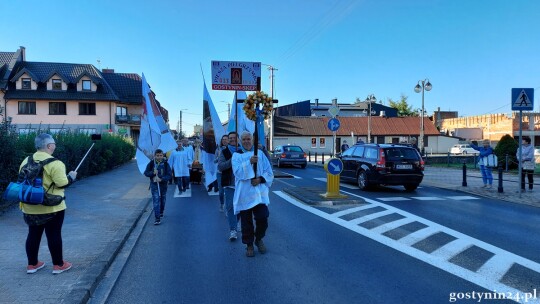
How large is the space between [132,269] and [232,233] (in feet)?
6.07

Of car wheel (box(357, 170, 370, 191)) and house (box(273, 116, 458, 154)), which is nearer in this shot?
car wheel (box(357, 170, 370, 191))

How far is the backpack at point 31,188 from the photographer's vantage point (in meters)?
4.78

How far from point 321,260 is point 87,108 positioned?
47.2 metres

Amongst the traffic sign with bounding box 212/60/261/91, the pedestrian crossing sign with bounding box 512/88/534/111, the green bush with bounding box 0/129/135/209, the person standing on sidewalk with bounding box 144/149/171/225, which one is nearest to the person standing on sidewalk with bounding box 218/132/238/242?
the person standing on sidewalk with bounding box 144/149/171/225

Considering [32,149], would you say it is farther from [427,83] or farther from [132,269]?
[427,83]

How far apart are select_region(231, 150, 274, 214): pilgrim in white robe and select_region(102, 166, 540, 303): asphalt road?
78cm

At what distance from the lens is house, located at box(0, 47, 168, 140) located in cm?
4506

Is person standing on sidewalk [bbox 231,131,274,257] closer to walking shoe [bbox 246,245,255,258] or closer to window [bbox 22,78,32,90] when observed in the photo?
walking shoe [bbox 246,245,255,258]

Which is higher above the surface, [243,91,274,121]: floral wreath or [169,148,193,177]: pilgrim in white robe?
[243,91,274,121]: floral wreath

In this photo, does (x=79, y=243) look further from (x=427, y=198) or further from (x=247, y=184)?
(x=427, y=198)

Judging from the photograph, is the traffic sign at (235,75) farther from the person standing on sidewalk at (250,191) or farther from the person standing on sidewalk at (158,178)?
the person standing on sidewalk at (250,191)

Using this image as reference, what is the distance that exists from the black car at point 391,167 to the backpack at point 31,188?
10235mm

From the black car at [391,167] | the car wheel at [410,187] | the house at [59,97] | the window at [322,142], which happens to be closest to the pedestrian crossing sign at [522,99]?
the black car at [391,167]

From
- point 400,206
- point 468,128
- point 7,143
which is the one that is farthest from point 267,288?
point 468,128
